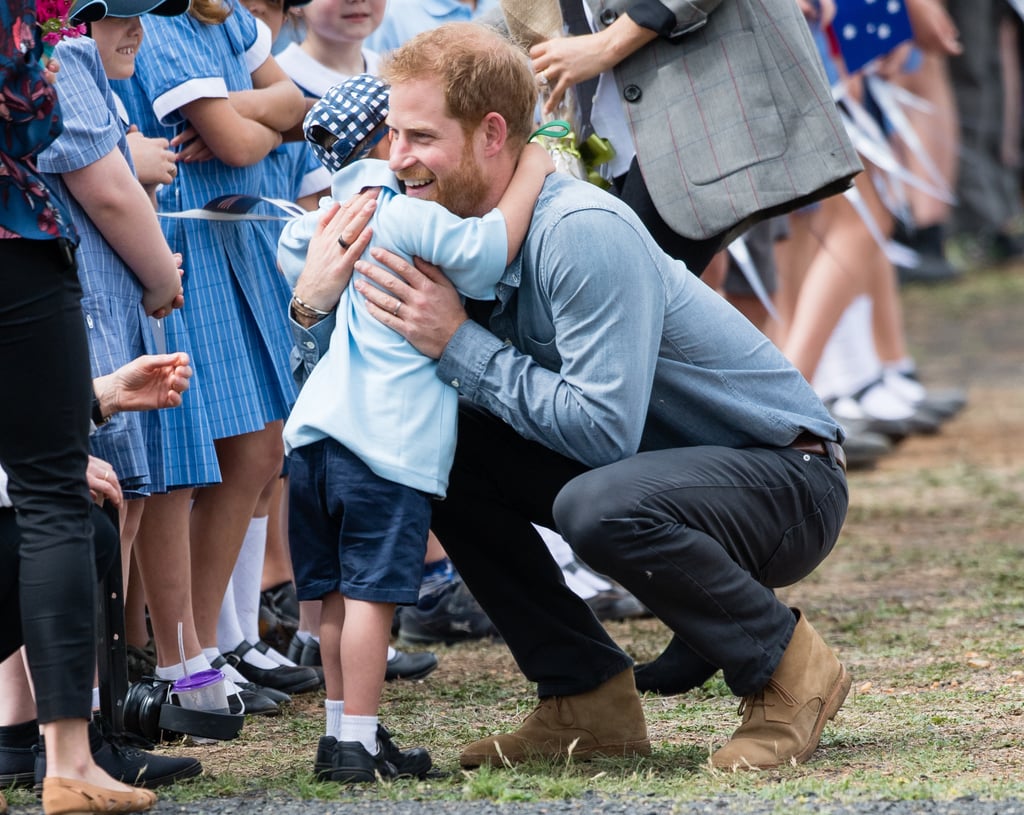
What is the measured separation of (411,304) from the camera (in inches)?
114

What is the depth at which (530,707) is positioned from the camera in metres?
3.62

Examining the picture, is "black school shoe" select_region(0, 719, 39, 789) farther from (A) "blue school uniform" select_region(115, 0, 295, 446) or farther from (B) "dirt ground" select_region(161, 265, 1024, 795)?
(A) "blue school uniform" select_region(115, 0, 295, 446)

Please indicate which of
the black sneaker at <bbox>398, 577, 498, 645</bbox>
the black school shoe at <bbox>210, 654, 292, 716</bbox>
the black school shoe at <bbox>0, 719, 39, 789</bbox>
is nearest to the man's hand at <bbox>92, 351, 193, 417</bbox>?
the black school shoe at <bbox>0, 719, 39, 789</bbox>

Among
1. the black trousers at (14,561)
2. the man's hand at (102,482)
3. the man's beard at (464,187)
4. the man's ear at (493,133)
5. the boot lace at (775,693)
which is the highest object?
the man's ear at (493,133)

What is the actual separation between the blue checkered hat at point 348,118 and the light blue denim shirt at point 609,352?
39 centimetres

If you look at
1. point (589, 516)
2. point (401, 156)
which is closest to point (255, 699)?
point (589, 516)

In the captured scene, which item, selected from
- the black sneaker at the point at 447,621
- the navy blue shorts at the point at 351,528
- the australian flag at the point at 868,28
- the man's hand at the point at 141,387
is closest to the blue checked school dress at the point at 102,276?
the man's hand at the point at 141,387

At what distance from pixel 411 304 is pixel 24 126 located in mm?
718

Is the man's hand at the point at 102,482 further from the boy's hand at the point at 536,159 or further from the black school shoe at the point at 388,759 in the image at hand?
the boy's hand at the point at 536,159

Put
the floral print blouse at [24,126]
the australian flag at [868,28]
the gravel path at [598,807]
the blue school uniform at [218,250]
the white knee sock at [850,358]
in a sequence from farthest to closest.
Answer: the white knee sock at [850,358], the australian flag at [868,28], the blue school uniform at [218,250], the gravel path at [598,807], the floral print blouse at [24,126]

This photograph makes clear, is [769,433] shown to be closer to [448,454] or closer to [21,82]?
[448,454]

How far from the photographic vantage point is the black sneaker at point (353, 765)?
280cm

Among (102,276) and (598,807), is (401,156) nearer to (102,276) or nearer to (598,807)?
(102,276)

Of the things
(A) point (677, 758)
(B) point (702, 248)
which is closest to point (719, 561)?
(A) point (677, 758)
